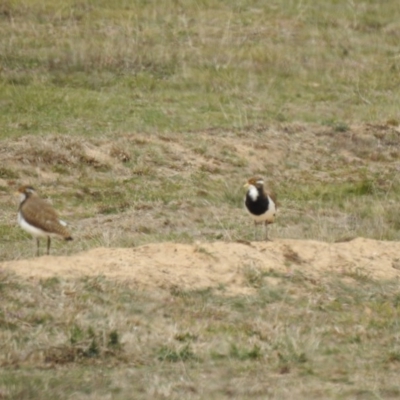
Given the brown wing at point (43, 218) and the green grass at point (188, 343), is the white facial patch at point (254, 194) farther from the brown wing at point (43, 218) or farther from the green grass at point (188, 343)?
the brown wing at point (43, 218)

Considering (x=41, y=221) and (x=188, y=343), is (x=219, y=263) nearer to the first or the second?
(x=41, y=221)

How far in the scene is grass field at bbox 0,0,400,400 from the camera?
8.78 metres

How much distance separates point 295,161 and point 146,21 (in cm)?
961

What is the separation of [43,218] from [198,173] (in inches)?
288

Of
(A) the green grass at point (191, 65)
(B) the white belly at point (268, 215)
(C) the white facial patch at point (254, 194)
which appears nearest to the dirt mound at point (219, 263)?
(B) the white belly at point (268, 215)

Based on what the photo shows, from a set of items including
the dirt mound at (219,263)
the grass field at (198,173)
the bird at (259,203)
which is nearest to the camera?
the grass field at (198,173)

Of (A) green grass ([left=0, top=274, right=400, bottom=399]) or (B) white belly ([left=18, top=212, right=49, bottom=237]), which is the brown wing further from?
(A) green grass ([left=0, top=274, right=400, bottom=399])

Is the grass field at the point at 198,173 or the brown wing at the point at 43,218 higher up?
the brown wing at the point at 43,218

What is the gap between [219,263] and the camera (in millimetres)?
11031

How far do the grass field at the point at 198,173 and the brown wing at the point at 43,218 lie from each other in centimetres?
92

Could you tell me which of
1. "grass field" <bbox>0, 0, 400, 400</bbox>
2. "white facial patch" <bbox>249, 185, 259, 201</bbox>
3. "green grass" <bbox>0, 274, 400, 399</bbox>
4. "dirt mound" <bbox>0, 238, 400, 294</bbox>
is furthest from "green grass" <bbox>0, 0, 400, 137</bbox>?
"green grass" <bbox>0, 274, 400, 399</bbox>

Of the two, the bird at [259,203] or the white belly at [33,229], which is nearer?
the white belly at [33,229]

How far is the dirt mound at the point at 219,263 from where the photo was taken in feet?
34.1

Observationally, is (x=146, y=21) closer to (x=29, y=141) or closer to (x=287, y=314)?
(x=29, y=141)
